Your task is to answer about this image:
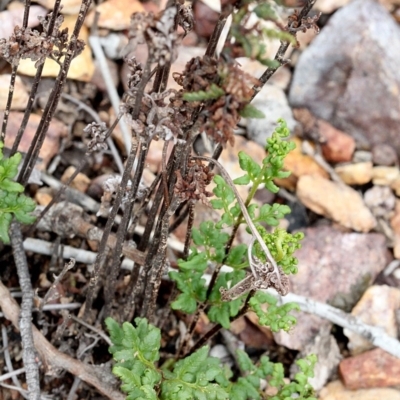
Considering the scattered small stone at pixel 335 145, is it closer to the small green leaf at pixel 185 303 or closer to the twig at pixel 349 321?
the twig at pixel 349 321

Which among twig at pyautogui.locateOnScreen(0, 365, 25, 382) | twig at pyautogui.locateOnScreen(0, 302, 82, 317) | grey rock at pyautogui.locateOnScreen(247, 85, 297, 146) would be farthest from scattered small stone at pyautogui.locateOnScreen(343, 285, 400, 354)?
twig at pyautogui.locateOnScreen(0, 365, 25, 382)

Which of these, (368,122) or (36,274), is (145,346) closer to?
(36,274)

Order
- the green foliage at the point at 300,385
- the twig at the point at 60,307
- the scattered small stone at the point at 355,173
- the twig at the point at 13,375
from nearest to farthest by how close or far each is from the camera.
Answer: the green foliage at the point at 300,385
the twig at the point at 13,375
the twig at the point at 60,307
the scattered small stone at the point at 355,173

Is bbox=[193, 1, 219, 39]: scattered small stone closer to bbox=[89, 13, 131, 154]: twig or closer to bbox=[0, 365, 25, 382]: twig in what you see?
bbox=[89, 13, 131, 154]: twig

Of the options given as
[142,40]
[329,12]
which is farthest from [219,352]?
[329,12]

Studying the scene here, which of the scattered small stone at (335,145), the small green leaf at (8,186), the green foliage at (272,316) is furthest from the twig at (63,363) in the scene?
the scattered small stone at (335,145)

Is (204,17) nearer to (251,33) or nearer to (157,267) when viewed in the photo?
(157,267)
